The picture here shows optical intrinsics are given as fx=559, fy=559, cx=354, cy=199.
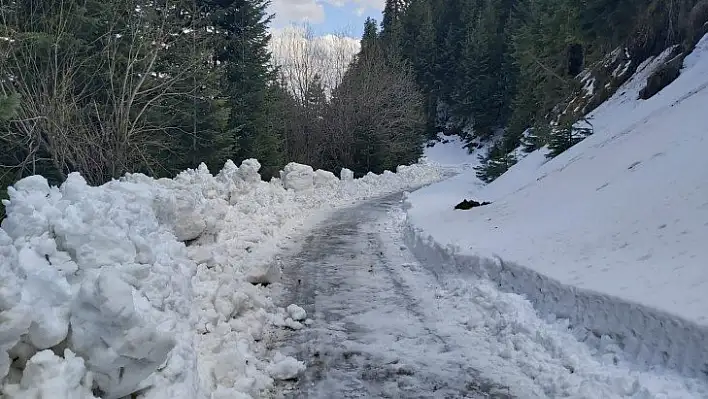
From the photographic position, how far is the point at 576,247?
757 cm

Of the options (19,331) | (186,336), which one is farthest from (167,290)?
(19,331)

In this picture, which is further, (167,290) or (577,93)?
(577,93)

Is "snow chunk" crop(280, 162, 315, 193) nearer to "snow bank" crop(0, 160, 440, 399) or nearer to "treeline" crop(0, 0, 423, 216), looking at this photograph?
"treeline" crop(0, 0, 423, 216)

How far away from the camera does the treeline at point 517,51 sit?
20141 mm

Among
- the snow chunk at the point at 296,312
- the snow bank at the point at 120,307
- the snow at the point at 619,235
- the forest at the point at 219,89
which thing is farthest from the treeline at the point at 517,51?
the snow bank at the point at 120,307

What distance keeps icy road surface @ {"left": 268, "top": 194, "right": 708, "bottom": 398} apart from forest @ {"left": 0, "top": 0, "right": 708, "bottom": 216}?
14.1 ft

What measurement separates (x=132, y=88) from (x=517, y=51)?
2849 centimetres

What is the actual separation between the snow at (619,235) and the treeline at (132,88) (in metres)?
6.41

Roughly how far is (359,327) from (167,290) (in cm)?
250

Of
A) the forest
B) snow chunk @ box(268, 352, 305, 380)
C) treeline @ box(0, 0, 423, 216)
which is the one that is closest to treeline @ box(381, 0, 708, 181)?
the forest

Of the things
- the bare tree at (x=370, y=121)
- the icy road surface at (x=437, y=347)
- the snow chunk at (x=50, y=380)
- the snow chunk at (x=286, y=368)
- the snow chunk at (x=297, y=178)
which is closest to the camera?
the snow chunk at (x=50, y=380)

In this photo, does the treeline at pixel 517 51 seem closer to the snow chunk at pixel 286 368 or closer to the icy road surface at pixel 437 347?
the icy road surface at pixel 437 347

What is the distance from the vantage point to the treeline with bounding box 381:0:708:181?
20141mm

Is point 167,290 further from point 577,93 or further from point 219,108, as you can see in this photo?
point 577,93
